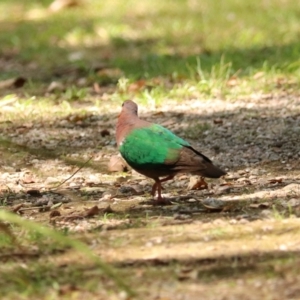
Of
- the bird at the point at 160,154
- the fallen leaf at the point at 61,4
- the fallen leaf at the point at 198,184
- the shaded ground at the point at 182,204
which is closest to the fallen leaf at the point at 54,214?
the shaded ground at the point at 182,204

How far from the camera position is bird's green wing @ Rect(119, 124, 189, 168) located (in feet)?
15.2

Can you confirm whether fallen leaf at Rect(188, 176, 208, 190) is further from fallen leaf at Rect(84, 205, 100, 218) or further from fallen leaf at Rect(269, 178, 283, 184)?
fallen leaf at Rect(84, 205, 100, 218)

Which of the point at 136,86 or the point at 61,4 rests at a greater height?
the point at 136,86

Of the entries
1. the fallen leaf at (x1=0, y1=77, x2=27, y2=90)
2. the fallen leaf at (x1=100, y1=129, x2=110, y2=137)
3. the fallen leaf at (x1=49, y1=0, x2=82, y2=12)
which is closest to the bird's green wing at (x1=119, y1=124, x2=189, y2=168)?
the fallen leaf at (x1=100, y1=129, x2=110, y2=137)

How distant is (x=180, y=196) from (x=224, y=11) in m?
6.79

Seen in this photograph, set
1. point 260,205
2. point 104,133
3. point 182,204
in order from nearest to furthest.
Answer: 1. point 260,205
2. point 182,204
3. point 104,133

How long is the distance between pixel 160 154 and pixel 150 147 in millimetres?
63

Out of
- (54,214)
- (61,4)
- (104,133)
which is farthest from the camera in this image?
(61,4)

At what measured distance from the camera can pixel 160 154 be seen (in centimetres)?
462

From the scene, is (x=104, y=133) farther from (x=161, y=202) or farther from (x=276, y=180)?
(x=161, y=202)

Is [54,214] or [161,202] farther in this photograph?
[161,202]

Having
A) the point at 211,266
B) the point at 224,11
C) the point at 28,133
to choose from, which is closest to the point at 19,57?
the point at 224,11

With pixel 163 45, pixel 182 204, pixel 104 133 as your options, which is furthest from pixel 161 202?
pixel 163 45

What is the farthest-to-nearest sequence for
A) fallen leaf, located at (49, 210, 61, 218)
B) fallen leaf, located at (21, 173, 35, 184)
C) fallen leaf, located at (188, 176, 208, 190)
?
fallen leaf, located at (21, 173, 35, 184)
fallen leaf, located at (188, 176, 208, 190)
fallen leaf, located at (49, 210, 61, 218)
